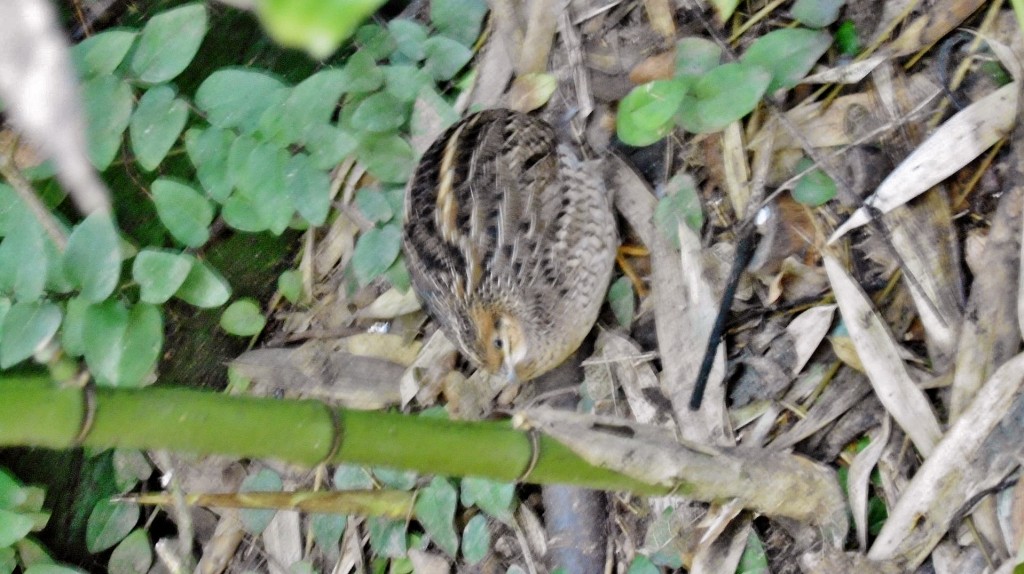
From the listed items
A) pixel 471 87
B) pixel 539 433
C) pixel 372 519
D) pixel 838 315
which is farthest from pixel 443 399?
pixel 539 433

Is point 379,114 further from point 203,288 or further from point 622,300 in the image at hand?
point 622,300

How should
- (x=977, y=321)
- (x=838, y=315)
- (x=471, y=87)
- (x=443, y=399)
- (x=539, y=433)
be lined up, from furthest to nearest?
(x=471, y=87), (x=443, y=399), (x=838, y=315), (x=977, y=321), (x=539, y=433)

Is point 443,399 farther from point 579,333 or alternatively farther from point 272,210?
point 272,210

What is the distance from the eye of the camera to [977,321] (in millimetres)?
2477

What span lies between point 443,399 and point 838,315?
134 centimetres

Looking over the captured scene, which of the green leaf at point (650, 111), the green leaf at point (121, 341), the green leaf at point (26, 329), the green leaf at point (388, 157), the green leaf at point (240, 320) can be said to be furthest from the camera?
the green leaf at point (240, 320)

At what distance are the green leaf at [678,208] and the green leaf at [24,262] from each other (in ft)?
5.82

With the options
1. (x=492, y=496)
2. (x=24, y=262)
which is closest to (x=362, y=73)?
(x=24, y=262)

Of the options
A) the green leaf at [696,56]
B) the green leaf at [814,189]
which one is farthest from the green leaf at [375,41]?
the green leaf at [814,189]

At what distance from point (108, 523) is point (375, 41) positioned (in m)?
1.91

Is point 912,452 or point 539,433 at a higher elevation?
point 539,433

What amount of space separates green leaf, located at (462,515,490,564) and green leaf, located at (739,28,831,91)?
1.55m

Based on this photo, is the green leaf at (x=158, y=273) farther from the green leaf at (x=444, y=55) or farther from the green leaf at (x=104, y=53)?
the green leaf at (x=444, y=55)

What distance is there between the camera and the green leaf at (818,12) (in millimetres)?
2873
